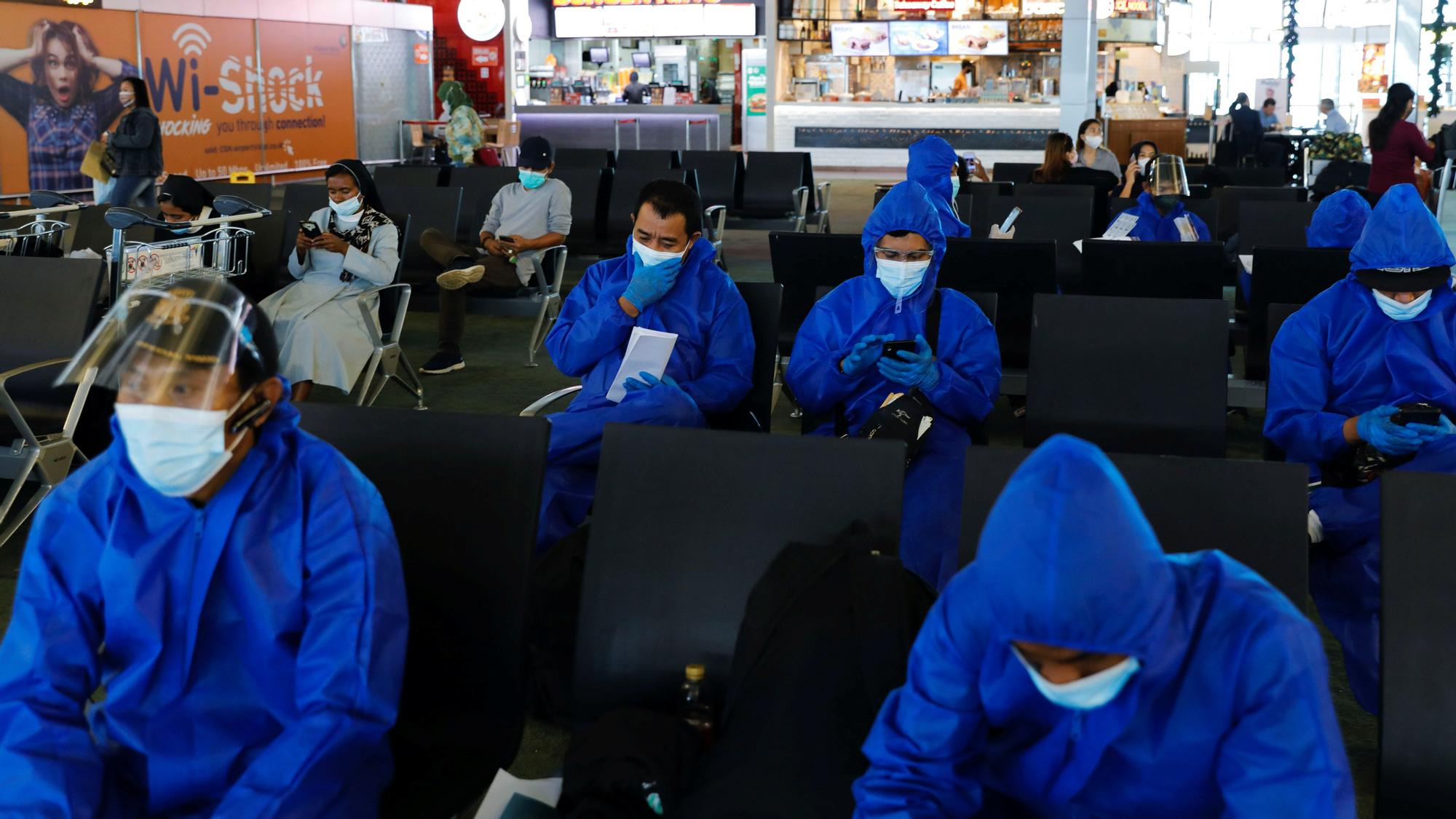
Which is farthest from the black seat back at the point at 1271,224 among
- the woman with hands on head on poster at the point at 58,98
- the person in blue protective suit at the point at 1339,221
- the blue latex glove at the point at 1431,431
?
the woman with hands on head on poster at the point at 58,98

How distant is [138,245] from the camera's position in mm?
4332

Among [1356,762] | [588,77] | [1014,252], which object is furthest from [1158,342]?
[588,77]

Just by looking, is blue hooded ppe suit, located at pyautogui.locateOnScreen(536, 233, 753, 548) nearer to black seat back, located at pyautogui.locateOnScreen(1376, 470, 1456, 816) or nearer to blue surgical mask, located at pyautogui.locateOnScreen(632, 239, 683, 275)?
blue surgical mask, located at pyautogui.locateOnScreen(632, 239, 683, 275)

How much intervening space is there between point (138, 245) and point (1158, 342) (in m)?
3.30

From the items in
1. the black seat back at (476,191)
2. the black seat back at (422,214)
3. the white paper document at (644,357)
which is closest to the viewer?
the white paper document at (644,357)

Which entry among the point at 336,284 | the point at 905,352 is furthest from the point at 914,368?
the point at 336,284

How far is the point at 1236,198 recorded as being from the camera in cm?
677

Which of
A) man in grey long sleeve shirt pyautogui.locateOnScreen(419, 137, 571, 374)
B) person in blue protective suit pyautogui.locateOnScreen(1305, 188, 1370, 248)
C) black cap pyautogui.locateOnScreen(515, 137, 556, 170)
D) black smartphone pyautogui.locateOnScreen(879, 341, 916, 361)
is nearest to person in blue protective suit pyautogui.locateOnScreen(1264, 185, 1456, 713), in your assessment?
black smartphone pyautogui.locateOnScreen(879, 341, 916, 361)

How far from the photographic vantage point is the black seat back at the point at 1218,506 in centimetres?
186

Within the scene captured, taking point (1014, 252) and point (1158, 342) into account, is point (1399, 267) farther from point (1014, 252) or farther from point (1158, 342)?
point (1014, 252)

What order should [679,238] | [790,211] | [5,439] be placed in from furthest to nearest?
[790,211], [5,439], [679,238]

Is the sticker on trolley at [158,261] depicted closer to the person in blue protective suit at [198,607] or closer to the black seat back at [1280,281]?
the person in blue protective suit at [198,607]

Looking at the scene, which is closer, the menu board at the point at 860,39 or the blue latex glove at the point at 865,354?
the blue latex glove at the point at 865,354

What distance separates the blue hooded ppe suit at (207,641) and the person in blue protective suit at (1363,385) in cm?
198
